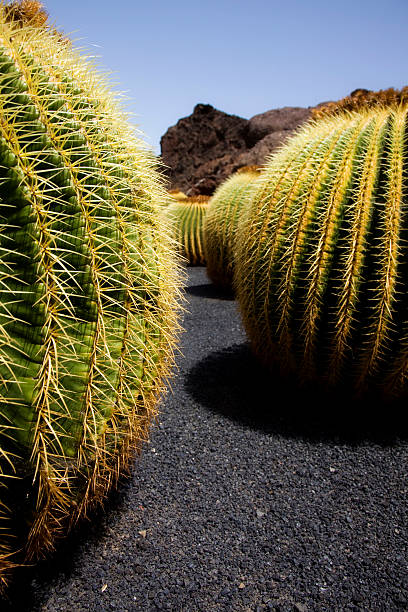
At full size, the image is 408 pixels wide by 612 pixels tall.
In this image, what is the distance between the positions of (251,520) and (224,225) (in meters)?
4.03

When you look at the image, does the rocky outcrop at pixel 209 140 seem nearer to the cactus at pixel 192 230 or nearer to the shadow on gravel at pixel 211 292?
the cactus at pixel 192 230

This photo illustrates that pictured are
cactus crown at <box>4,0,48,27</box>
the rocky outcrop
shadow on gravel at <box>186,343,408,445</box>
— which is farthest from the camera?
the rocky outcrop

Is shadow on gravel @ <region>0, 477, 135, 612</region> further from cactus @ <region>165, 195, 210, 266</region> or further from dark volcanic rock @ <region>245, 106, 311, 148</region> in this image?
dark volcanic rock @ <region>245, 106, 311, 148</region>

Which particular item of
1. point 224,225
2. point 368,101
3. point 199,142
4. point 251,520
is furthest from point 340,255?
point 199,142

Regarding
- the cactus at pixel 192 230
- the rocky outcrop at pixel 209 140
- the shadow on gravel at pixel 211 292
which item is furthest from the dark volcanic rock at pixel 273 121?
the shadow on gravel at pixel 211 292

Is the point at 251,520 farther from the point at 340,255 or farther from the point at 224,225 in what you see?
the point at 224,225

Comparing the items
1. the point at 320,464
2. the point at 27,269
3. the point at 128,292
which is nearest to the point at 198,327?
the point at 320,464

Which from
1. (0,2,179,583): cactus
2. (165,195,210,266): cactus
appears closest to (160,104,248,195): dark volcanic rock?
(165,195,210,266): cactus

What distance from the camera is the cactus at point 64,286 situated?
1.10 m

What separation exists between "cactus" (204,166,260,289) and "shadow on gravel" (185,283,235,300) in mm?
97

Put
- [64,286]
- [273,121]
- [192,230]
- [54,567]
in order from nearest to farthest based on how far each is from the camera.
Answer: [64,286], [54,567], [192,230], [273,121]

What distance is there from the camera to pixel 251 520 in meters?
1.69

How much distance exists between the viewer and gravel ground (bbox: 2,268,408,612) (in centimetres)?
140

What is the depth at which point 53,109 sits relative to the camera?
1.26m
